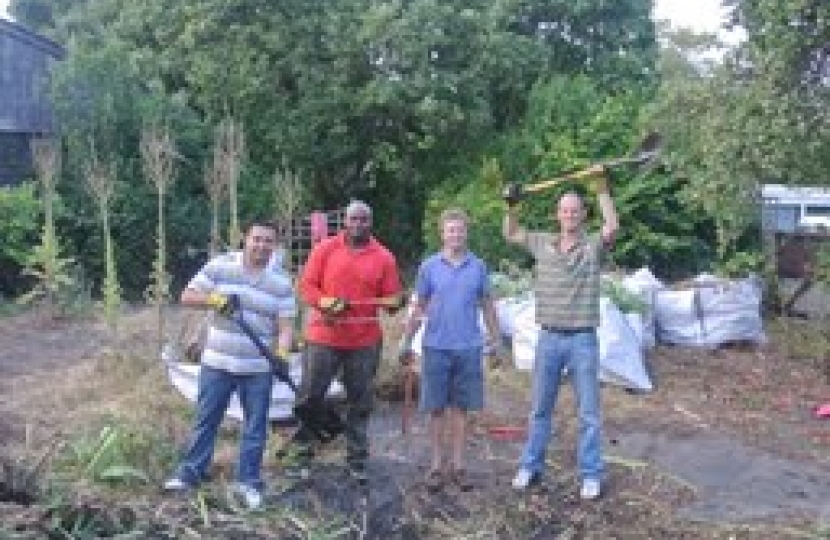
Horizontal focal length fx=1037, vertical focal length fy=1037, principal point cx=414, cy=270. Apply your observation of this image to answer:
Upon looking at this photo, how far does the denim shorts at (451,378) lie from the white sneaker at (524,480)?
1.37 feet

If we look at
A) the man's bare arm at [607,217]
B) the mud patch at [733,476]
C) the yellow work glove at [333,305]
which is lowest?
the mud patch at [733,476]

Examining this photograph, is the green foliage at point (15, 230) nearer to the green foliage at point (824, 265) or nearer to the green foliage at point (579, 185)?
the green foliage at point (579, 185)

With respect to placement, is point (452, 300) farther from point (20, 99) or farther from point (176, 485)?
point (20, 99)

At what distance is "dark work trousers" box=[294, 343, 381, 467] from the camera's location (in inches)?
216

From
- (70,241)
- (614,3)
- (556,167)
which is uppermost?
(614,3)

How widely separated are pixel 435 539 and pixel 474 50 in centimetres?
1251

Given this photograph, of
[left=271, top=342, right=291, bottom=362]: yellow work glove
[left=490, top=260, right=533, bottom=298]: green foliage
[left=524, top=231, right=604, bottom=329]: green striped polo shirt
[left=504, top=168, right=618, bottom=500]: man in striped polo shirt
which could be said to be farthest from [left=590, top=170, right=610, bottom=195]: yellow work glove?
[left=490, top=260, right=533, bottom=298]: green foliage

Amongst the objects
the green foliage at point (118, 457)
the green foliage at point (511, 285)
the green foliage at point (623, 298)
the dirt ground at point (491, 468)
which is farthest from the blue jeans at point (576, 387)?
the green foliage at point (511, 285)

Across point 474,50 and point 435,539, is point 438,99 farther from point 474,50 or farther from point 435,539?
point 435,539

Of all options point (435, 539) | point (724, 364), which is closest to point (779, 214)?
point (724, 364)

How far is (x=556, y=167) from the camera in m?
16.1

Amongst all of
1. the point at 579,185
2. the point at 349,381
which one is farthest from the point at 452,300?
the point at 579,185

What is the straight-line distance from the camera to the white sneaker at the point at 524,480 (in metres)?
5.41

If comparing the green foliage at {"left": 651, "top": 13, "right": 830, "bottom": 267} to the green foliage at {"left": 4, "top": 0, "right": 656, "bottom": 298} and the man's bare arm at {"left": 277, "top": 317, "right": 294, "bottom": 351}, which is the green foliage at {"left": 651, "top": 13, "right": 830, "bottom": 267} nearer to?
the man's bare arm at {"left": 277, "top": 317, "right": 294, "bottom": 351}
